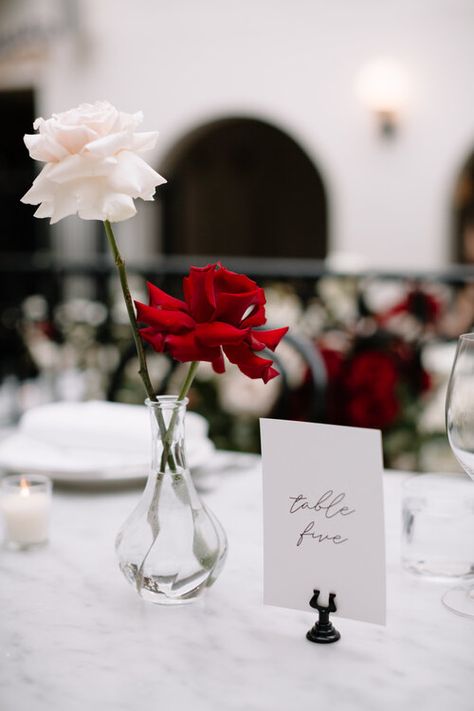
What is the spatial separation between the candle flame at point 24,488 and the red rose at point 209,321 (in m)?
0.31

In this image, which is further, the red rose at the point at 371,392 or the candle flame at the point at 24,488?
the red rose at the point at 371,392

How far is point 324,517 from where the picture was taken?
2.36 ft

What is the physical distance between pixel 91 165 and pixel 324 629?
410 mm

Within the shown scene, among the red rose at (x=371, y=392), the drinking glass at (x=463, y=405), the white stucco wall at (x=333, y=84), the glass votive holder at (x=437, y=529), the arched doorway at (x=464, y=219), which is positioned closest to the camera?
the drinking glass at (x=463, y=405)

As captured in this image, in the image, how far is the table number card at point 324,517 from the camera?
0.70m

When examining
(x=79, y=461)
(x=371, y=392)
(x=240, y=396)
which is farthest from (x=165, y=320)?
(x=240, y=396)

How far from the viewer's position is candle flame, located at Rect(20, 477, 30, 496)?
3.10 ft

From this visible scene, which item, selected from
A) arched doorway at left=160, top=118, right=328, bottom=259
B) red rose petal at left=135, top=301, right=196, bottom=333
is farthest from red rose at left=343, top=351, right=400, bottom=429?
arched doorway at left=160, top=118, right=328, bottom=259

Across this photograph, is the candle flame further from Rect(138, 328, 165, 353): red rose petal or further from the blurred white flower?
the blurred white flower

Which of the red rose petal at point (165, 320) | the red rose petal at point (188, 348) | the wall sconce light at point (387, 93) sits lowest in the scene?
the red rose petal at point (188, 348)

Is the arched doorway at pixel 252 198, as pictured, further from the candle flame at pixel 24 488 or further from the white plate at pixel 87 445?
the candle flame at pixel 24 488

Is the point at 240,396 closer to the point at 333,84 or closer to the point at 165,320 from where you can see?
the point at 165,320

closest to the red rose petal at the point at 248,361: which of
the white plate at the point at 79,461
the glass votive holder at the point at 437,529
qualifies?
the glass votive holder at the point at 437,529

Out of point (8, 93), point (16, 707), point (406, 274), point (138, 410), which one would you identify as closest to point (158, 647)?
point (16, 707)
